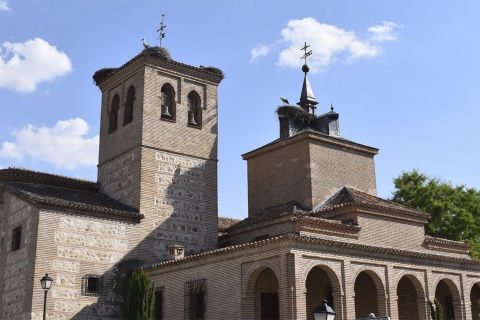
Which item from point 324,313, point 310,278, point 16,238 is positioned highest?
point 16,238

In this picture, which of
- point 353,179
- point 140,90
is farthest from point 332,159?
point 140,90

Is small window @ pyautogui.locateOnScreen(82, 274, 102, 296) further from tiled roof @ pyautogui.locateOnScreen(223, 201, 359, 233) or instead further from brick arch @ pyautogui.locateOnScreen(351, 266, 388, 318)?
brick arch @ pyautogui.locateOnScreen(351, 266, 388, 318)

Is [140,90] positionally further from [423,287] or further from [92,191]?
[423,287]

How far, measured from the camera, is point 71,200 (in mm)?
23594

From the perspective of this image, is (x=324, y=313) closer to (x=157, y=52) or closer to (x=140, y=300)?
(x=140, y=300)

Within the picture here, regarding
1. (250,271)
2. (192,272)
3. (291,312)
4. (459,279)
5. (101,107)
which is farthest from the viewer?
(101,107)

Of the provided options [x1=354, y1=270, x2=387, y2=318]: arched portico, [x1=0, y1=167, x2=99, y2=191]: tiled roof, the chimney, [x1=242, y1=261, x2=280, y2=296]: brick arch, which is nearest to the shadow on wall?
the chimney

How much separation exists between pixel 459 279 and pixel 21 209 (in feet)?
55.1

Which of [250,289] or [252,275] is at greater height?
[252,275]

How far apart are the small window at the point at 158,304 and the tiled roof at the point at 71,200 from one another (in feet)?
10.1

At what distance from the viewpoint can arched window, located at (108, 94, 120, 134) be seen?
2836 centimetres

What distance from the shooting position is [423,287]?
72.9 ft

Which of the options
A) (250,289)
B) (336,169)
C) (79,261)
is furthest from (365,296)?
(79,261)

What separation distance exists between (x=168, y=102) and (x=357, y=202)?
31.1ft
